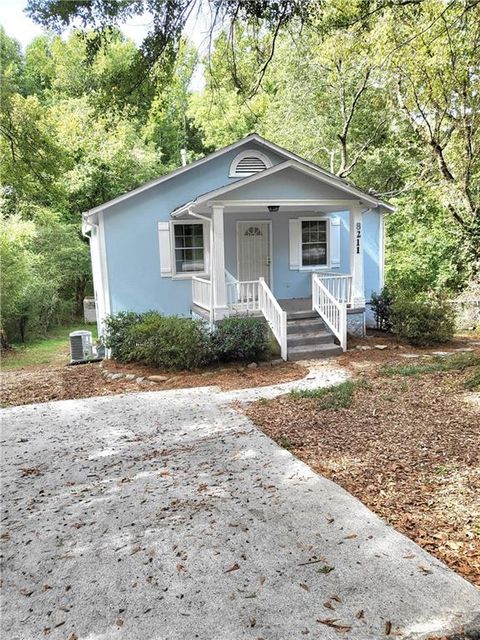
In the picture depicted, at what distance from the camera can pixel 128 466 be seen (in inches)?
174

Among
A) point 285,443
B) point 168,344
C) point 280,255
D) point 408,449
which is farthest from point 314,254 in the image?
point 408,449

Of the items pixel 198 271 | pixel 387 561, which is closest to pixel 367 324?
pixel 198 271

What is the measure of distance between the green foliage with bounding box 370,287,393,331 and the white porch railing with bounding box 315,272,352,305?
3.62 ft

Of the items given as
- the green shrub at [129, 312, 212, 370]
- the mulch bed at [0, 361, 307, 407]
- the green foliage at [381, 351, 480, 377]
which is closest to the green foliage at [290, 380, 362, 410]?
the green foliage at [381, 351, 480, 377]

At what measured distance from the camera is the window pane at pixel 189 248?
11141 millimetres

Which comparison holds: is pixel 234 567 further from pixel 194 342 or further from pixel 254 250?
pixel 254 250

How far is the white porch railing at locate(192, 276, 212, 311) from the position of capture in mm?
10039

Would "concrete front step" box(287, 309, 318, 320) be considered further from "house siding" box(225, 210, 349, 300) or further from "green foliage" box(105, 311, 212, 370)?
"green foliage" box(105, 311, 212, 370)

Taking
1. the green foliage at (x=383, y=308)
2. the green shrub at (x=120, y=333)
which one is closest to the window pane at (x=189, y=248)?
the green shrub at (x=120, y=333)

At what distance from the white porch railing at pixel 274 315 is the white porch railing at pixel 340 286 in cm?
160

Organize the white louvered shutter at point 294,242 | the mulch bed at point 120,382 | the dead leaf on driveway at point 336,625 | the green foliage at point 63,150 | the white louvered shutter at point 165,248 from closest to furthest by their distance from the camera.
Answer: the dead leaf on driveway at point 336,625, the green foliage at point 63,150, the mulch bed at point 120,382, the white louvered shutter at point 165,248, the white louvered shutter at point 294,242

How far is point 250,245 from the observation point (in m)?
11.7

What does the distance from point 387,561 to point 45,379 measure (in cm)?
786

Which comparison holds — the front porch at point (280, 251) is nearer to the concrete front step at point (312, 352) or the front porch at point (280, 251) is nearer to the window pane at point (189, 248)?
the window pane at point (189, 248)
